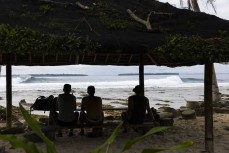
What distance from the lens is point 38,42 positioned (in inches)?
222

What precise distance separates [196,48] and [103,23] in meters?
1.80

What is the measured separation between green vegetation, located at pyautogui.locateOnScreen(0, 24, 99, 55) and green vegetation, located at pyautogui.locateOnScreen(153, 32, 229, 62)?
46.8 inches

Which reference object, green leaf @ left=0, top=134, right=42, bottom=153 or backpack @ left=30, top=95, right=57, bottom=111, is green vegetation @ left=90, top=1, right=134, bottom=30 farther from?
green leaf @ left=0, top=134, right=42, bottom=153

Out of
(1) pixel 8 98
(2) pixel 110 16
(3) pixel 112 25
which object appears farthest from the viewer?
(1) pixel 8 98

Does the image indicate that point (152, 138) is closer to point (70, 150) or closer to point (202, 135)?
point (202, 135)

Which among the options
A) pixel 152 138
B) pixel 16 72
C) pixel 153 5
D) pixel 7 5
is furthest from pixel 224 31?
pixel 16 72

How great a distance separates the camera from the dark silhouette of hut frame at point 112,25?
5.91 meters

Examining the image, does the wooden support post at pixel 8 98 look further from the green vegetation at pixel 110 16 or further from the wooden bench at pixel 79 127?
the green vegetation at pixel 110 16

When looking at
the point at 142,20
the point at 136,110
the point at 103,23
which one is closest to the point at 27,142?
the point at 103,23

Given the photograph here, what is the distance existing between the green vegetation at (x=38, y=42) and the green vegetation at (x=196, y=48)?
119cm

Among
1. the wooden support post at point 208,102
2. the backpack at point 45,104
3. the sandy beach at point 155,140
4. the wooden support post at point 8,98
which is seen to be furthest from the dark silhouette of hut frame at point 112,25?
the wooden support post at point 8,98

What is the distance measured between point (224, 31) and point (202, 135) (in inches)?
119

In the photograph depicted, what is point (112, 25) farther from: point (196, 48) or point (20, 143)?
point (20, 143)

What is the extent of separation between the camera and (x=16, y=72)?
7681cm
